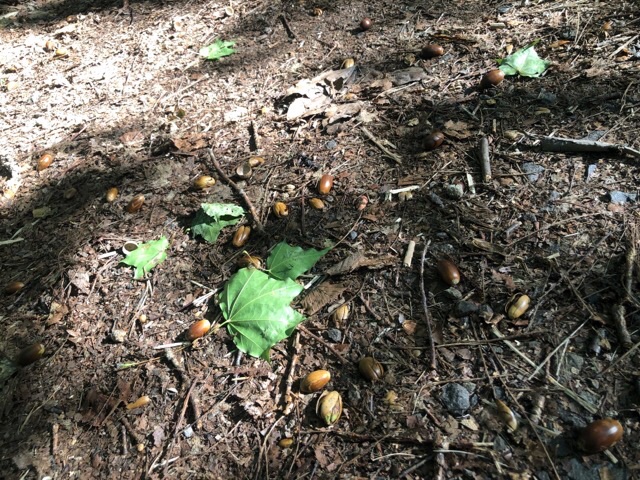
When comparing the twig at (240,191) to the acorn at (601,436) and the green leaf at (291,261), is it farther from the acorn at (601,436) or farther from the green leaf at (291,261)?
the acorn at (601,436)

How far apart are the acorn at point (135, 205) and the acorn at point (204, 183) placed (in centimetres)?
35

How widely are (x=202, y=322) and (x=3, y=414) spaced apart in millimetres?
1040

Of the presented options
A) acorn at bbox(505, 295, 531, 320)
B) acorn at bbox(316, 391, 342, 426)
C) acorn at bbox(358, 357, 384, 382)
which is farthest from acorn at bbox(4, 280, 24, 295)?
acorn at bbox(505, 295, 531, 320)

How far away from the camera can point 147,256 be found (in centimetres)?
258

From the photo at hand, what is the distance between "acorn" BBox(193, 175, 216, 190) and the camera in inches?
113

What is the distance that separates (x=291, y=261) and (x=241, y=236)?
399mm

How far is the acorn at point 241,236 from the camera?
8.20 feet

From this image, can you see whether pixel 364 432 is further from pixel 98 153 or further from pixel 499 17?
pixel 499 17

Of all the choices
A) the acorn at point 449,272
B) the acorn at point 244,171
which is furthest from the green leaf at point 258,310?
the acorn at point 244,171

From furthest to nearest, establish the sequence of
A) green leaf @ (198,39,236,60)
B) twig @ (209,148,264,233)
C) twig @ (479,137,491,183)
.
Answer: green leaf @ (198,39,236,60) < twig @ (209,148,264,233) < twig @ (479,137,491,183)

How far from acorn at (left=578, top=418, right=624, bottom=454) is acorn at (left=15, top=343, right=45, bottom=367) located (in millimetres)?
2470

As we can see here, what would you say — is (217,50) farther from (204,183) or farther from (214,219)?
(214,219)

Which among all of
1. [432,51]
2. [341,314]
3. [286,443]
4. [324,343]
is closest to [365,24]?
[432,51]

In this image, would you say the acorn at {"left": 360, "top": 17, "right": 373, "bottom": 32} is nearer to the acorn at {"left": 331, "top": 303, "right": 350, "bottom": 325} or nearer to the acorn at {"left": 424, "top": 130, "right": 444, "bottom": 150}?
the acorn at {"left": 424, "top": 130, "right": 444, "bottom": 150}
